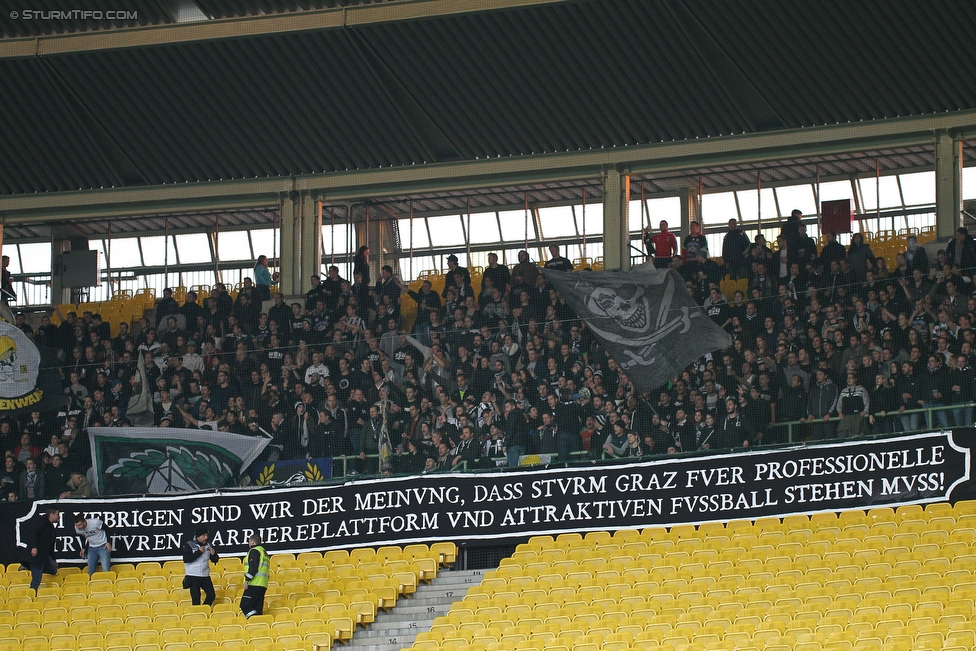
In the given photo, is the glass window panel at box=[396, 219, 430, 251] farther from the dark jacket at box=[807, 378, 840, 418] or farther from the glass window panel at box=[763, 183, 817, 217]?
the dark jacket at box=[807, 378, 840, 418]

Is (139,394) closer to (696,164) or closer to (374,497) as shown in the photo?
(374,497)

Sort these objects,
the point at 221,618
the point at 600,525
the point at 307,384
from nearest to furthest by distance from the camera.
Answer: the point at 221,618 < the point at 600,525 < the point at 307,384

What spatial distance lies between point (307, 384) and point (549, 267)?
4.03 m

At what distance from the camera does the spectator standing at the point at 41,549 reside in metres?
18.6

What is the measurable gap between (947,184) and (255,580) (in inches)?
489

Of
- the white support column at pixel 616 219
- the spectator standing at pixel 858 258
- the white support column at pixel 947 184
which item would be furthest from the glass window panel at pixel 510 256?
the spectator standing at pixel 858 258

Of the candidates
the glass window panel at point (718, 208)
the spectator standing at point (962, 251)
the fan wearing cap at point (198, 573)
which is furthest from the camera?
the glass window panel at point (718, 208)

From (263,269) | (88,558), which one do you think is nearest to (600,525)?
(88,558)

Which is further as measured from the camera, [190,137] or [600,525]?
[190,137]

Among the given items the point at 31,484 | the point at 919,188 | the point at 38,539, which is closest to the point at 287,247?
the point at 31,484

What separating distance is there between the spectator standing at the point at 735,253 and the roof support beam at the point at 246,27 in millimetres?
4633

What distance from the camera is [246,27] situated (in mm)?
23578

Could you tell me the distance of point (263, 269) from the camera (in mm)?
23688

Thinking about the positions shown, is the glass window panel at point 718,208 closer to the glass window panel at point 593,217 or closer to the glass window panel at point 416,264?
the glass window panel at point 593,217
